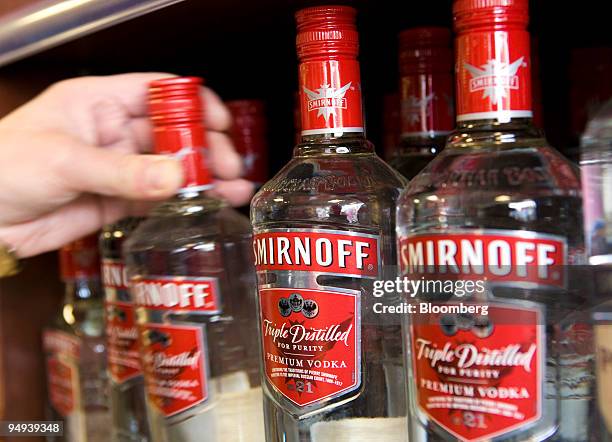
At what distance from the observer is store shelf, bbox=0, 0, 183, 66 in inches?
26.7

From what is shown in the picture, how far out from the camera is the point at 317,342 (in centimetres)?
62

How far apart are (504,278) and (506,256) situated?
0.02 meters

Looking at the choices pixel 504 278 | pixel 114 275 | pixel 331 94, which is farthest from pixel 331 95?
pixel 114 275

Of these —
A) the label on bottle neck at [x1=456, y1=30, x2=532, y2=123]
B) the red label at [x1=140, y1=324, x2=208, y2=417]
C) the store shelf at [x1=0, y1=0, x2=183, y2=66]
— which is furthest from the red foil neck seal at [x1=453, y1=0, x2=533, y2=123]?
the red label at [x1=140, y1=324, x2=208, y2=417]

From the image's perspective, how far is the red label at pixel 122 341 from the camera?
35.3 inches

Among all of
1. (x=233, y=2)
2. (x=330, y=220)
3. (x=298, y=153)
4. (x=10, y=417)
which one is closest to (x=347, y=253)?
(x=330, y=220)

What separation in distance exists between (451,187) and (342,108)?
124 millimetres

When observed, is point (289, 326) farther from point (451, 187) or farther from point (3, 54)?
point (3, 54)

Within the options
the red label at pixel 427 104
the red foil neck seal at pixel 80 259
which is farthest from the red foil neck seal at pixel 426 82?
the red foil neck seal at pixel 80 259

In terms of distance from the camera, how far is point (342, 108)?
25.3 inches

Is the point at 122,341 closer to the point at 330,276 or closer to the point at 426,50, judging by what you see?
the point at 330,276

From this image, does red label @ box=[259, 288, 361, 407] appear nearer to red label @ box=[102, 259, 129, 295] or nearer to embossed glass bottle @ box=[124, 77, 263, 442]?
embossed glass bottle @ box=[124, 77, 263, 442]

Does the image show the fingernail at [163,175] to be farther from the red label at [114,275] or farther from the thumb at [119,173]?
the red label at [114,275]

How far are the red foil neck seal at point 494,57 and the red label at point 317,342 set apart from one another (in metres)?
0.19
